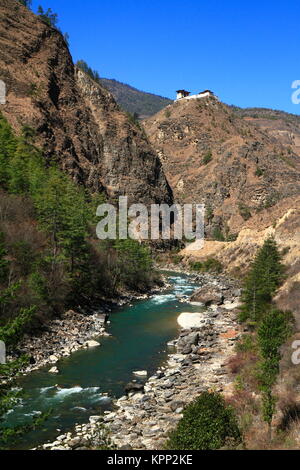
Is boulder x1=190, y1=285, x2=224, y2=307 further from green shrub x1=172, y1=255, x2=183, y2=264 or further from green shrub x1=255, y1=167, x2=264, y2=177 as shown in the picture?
green shrub x1=255, y1=167, x2=264, y2=177

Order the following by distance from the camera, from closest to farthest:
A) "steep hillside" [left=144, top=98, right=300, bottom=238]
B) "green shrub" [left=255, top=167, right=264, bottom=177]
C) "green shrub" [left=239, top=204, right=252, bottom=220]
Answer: "green shrub" [left=239, top=204, right=252, bottom=220]
"steep hillside" [left=144, top=98, right=300, bottom=238]
"green shrub" [left=255, top=167, right=264, bottom=177]

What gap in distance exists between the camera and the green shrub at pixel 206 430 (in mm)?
13492

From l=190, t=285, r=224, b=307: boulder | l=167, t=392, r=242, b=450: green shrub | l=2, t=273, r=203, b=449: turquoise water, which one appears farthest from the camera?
l=190, t=285, r=224, b=307: boulder

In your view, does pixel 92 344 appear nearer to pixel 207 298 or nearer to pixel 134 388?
pixel 134 388

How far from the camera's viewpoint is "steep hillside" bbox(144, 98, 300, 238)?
110 meters

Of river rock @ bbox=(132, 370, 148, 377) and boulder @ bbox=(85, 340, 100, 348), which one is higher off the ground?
boulder @ bbox=(85, 340, 100, 348)

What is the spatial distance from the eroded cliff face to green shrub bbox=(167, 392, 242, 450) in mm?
62890

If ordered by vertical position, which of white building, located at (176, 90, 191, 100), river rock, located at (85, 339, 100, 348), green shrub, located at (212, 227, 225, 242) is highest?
white building, located at (176, 90, 191, 100)

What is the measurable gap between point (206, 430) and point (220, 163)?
→ 366ft

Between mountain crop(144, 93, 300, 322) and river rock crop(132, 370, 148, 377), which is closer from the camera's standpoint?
river rock crop(132, 370, 148, 377)

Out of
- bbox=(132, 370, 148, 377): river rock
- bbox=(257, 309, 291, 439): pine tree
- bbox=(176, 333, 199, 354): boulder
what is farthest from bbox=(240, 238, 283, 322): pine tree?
bbox=(257, 309, 291, 439): pine tree

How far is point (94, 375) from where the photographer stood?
23984 millimetres
